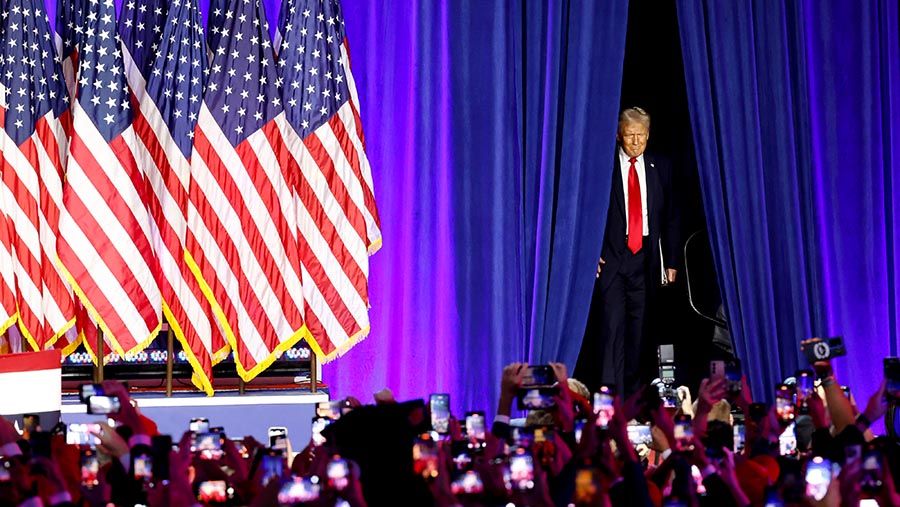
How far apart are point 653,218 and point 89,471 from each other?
4966 millimetres

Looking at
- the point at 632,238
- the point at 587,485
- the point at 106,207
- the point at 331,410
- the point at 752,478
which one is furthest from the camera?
the point at 632,238

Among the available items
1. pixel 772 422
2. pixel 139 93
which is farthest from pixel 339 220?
pixel 772 422

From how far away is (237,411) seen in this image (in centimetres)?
601

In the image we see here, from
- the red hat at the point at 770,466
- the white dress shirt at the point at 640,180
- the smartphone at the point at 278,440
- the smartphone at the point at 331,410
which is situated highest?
the white dress shirt at the point at 640,180

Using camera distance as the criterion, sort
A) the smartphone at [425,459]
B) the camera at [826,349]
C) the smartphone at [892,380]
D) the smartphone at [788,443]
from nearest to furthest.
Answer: the smartphone at [425,459], the smartphone at [788,443], the smartphone at [892,380], the camera at [826,349]

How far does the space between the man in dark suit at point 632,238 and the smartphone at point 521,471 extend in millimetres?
4740

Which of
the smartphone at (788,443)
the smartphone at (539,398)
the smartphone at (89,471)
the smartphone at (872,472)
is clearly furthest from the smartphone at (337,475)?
the smartphone at (788,443)

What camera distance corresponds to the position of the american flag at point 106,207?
5.83 m

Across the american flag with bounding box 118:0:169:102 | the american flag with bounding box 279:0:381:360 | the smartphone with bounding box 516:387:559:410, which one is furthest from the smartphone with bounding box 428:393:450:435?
the american flag with bounding box 118:0:169:102

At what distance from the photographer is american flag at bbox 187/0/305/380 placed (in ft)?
19.6

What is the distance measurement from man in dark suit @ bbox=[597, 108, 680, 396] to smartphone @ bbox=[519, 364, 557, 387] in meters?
4.08

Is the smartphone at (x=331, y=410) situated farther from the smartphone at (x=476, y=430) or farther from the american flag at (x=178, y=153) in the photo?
the american flag at (x=178, y=153)

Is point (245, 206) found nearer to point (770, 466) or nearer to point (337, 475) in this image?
point (770, 466)

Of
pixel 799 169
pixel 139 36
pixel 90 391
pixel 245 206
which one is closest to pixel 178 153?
pixel 245 206
